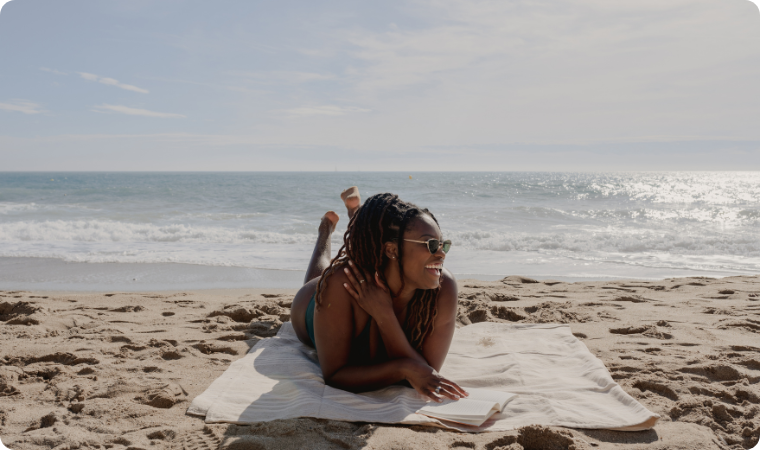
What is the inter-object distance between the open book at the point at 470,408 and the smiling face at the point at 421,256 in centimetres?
61

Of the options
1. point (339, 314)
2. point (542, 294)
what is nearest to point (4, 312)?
point (339, 314)

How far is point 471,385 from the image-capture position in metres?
2.87

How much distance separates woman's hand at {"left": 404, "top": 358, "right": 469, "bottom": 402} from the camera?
2.45 meters

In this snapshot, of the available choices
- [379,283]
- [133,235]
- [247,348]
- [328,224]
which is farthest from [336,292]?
[133,235]

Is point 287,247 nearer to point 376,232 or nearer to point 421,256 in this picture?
point 376,232

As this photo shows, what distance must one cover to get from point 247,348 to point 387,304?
5.32 feet

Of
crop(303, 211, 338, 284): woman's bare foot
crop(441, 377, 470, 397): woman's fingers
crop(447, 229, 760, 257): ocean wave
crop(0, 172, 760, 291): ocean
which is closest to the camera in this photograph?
crop(441, 377, 470, 397): woman's fingers

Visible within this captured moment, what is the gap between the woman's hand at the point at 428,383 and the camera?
2.45 m

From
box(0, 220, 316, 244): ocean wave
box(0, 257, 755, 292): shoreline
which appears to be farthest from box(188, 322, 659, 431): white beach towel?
box(0, 220, 316, 244): ocean wave

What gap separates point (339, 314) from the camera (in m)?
2.50

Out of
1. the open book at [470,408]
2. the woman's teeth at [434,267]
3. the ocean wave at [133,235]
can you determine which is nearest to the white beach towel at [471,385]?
the open book at [470,408]

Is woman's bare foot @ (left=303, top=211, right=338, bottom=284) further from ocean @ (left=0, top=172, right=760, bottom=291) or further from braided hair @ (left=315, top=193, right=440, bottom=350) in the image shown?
ocean @ (left=0, top=172, right=760, bottom=291)

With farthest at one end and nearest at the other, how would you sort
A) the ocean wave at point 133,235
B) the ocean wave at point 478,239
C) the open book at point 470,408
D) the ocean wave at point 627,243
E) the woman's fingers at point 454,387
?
the ocean wave at point 133,235 < the ocean wave at point 478,239 < the ocean wave at point 627,243 < the woman's fingers at point 454,387 < the open book at point 470,408

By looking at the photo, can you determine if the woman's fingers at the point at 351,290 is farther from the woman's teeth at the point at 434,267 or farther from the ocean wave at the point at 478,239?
the ocean wave at the point at 478,239
